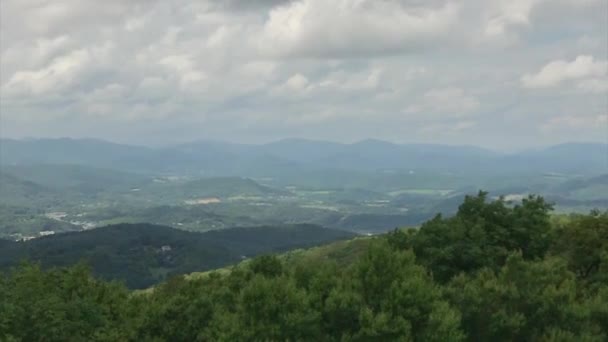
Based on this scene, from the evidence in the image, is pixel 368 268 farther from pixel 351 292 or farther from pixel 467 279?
pixel 467 279

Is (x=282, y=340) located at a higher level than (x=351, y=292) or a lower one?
lower

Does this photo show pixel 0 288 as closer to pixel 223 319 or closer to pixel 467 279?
pixel 223 319

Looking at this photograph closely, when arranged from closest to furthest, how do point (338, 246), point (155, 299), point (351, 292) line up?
point (351, 292), point (155, 299), point (338, 246)

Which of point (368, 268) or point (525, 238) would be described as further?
point (525, 238)

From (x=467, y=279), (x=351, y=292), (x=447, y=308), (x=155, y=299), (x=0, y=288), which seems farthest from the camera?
(x=155, y=299)

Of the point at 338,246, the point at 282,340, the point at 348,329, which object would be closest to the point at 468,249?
the point at 348,329

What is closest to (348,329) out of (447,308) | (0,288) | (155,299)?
(447,308)
